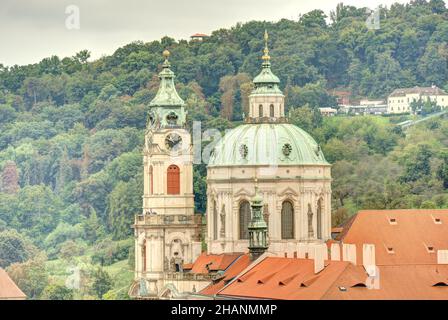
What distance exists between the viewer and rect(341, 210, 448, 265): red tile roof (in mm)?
129375

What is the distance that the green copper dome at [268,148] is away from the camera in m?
132

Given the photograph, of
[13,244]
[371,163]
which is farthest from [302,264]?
[13,244]

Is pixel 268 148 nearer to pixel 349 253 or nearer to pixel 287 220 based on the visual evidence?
pixel 287 220

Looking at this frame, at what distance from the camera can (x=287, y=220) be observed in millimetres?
132125

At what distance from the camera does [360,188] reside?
6412 inches

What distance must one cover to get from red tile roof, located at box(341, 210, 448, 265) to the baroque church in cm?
248

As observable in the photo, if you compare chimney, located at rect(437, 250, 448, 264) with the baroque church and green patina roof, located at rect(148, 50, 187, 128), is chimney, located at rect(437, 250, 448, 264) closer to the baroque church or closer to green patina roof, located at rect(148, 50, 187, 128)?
the baroque church

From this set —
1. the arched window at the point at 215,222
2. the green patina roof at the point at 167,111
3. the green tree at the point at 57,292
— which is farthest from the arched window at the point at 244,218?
the green tree at the point at 57,292

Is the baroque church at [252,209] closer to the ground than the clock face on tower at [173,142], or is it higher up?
closer to the ground

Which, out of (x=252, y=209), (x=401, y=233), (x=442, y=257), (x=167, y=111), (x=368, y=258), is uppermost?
(x=167, y=111)

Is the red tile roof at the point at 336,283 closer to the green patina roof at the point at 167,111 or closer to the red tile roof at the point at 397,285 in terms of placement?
the red tile roof at the point at 397,285

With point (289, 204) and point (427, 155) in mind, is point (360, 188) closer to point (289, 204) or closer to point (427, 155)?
point (427, 155)

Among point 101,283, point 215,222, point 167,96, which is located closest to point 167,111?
point 167,96

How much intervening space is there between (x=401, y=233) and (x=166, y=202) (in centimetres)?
1522
